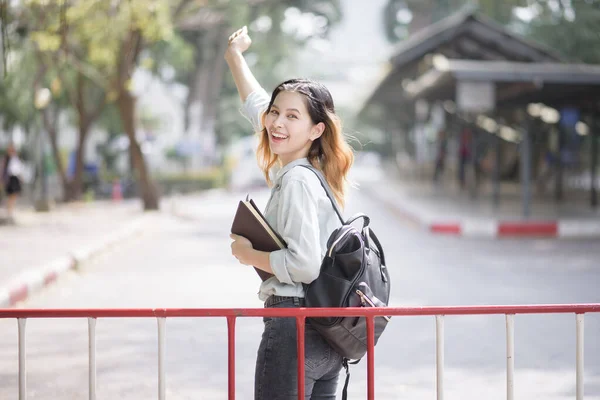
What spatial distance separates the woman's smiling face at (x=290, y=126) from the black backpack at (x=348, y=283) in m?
0.14

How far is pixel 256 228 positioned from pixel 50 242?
11432 mm

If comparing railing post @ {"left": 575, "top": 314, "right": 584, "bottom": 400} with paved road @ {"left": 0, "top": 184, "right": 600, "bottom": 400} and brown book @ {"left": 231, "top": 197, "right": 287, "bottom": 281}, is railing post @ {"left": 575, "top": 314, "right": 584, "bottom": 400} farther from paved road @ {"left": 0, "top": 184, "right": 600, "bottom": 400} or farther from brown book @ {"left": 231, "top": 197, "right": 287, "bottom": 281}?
paved road @ {"left": 0, "top": 184, "right": 600, "bottom": 400}

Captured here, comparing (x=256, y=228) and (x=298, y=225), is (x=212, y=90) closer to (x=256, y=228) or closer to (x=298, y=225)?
(x=256, y=228)

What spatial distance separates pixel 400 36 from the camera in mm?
47312

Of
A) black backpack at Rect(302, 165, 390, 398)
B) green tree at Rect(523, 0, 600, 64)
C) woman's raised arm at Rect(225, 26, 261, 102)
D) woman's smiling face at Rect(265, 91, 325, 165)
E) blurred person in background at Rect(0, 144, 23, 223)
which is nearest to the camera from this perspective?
black backpack at Rect(302, 165, 390, 398)

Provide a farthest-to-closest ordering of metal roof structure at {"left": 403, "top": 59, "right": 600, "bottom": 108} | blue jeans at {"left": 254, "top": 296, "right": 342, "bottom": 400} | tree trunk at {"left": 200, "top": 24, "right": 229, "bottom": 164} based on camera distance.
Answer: tree trunk at {"left": 200, "top": 24, "right": 229, "bottom": 164} → metal roof structure at {"left": 403, "top": 59, "right": 600, "bottom": 108} → blue jeans at {"left": 254, "top": 296, "right": 342, "bottom": 400}

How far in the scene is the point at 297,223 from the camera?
2795 millimetres

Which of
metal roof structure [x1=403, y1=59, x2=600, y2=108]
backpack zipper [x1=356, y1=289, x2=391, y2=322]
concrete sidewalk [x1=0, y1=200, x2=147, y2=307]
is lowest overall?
backpack zipper [x1=356, y1=289, x2=391, y2=322]

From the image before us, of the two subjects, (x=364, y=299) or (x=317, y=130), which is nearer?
(x=364, y=299)

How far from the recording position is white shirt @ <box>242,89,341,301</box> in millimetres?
2781

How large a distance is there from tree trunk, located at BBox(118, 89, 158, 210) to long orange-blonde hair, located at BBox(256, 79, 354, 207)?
19286 mm

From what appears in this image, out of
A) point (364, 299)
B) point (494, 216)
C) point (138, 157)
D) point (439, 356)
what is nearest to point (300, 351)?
point (364, 299)

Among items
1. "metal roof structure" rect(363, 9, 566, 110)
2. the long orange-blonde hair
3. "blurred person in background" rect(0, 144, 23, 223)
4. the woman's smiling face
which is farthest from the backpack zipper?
"metal roof structure" rect(363, 9, 566, 110)

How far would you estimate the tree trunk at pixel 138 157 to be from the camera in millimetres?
22047
